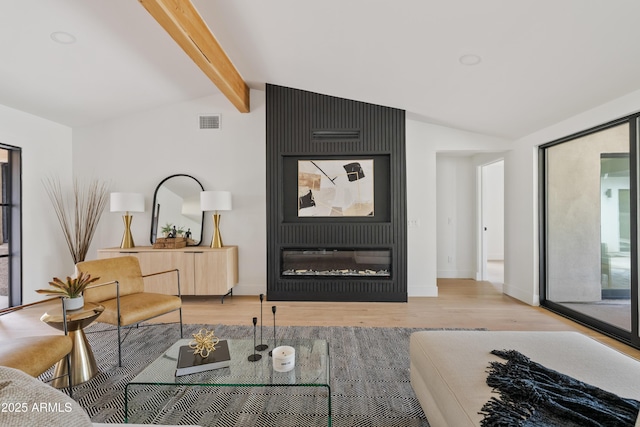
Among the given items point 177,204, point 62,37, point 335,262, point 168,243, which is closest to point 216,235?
point 168,243

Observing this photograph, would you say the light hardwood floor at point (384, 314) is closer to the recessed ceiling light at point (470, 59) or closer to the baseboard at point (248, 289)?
the baseboard at point (248, 289)

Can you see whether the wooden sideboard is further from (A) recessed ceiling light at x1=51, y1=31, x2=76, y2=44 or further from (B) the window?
(A) recessed ceiling light at x1=51, y1=31, x2=76, y2=44

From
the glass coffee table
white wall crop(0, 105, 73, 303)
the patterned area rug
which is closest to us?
the glass coffee table

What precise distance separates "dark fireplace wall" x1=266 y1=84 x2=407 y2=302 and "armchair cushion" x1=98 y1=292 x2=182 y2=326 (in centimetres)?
165

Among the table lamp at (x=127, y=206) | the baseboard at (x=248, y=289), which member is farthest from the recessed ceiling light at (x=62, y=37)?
the baseboard at (x=248, y=289)

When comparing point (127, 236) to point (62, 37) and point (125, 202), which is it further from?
point (62, 37)

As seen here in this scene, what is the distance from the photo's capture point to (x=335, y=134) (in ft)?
13.7

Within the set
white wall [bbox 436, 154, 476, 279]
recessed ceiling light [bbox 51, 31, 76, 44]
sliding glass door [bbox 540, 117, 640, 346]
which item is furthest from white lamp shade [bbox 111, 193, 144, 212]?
sliding glass door [bbox 540, 117, 640, 346]

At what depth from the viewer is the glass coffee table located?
59.7 inches

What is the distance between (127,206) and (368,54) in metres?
3.55

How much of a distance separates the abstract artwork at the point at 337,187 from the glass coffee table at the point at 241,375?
2472 millimetres

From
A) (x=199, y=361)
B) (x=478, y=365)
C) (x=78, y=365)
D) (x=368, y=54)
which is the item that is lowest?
(x=78, y=365)

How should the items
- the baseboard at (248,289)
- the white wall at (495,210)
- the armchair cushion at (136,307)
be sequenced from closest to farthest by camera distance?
the armchair cushion at (136,307), the baseboard at (248,289), the white wall at (495,210)

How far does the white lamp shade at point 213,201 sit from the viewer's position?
4008mm
